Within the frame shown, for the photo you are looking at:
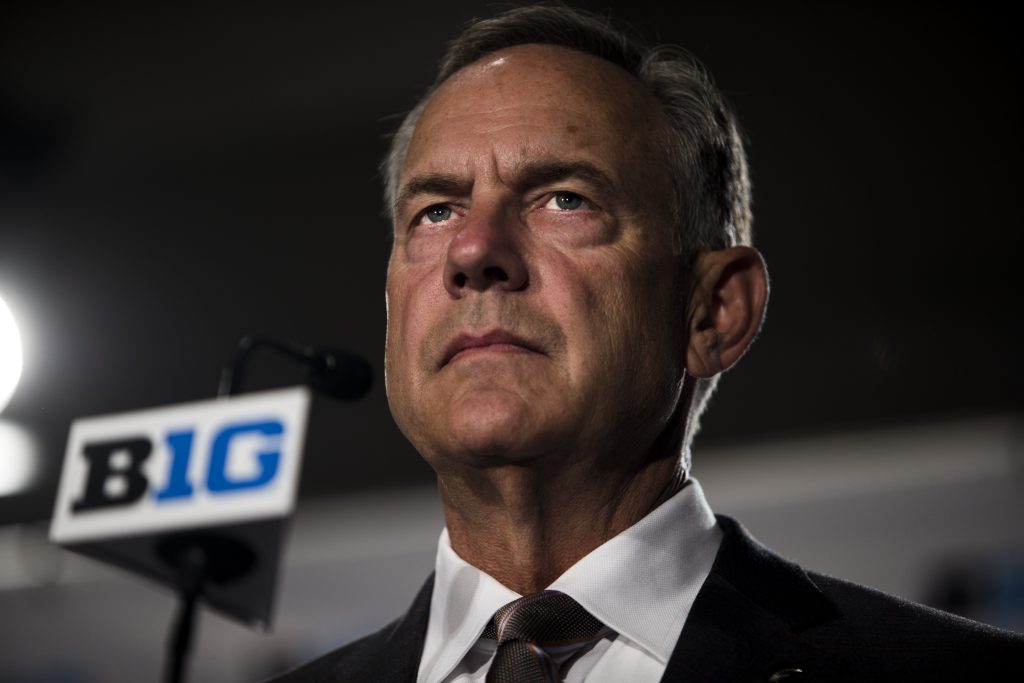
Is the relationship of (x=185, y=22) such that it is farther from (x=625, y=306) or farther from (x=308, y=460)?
(x=308, y=460)

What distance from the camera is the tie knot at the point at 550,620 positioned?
1378 millimetres

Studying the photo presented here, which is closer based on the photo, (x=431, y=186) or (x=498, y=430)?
(x=498, y=430)

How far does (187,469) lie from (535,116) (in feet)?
2.68

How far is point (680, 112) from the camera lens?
1724 millimetres

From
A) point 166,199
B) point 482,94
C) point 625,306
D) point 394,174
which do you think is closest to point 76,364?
point 166,199

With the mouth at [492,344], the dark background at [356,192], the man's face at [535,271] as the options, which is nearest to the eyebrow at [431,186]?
the man's face at [535,271]

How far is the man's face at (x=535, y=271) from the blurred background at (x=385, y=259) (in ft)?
2.45

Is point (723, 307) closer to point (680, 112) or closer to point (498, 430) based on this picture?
point (680, 112)

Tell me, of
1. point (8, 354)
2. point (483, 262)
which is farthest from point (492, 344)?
point (8, 354)

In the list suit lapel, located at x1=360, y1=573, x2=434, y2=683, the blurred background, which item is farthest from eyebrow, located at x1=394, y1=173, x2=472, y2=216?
the blurred background

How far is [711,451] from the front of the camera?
194 inches

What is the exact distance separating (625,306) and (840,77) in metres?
2.14

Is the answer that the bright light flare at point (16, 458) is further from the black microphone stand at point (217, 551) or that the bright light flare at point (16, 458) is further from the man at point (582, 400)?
the man at point (582, 400)

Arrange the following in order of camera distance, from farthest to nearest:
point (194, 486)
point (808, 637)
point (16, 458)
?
point (16, 458), point (194, 486), point (808, 637)
